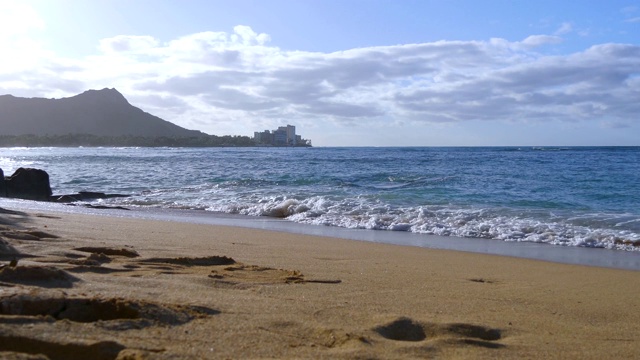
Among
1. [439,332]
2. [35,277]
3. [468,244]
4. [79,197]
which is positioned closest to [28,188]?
[79,197]

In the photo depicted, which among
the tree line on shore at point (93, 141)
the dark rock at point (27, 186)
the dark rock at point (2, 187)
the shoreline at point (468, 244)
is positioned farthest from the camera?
the tree line on shore at point (93, 141)

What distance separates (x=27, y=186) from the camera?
15039 mm

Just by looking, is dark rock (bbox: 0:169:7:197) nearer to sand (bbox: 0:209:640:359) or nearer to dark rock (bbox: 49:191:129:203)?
Result: dark rock (bbox: 49:191:129:203)

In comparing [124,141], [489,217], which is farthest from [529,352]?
[124,141]

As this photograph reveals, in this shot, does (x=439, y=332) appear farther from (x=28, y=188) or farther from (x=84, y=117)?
(x=84, y=117)

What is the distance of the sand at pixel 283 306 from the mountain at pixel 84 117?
327 feet

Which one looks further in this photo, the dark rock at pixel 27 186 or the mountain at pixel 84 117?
the mountain at pixel 84 117

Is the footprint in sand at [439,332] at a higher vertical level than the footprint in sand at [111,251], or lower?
lower

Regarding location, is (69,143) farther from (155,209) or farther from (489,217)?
(489,217)

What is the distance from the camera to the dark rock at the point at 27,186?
49.3ft

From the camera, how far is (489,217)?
11180mm

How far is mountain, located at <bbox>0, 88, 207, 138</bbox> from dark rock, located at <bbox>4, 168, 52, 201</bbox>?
87.8m

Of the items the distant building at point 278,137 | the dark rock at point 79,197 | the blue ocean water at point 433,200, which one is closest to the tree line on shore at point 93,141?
the distant building at point 278,137

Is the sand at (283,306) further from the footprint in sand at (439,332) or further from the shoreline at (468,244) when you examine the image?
the shoreline at (468,244)
